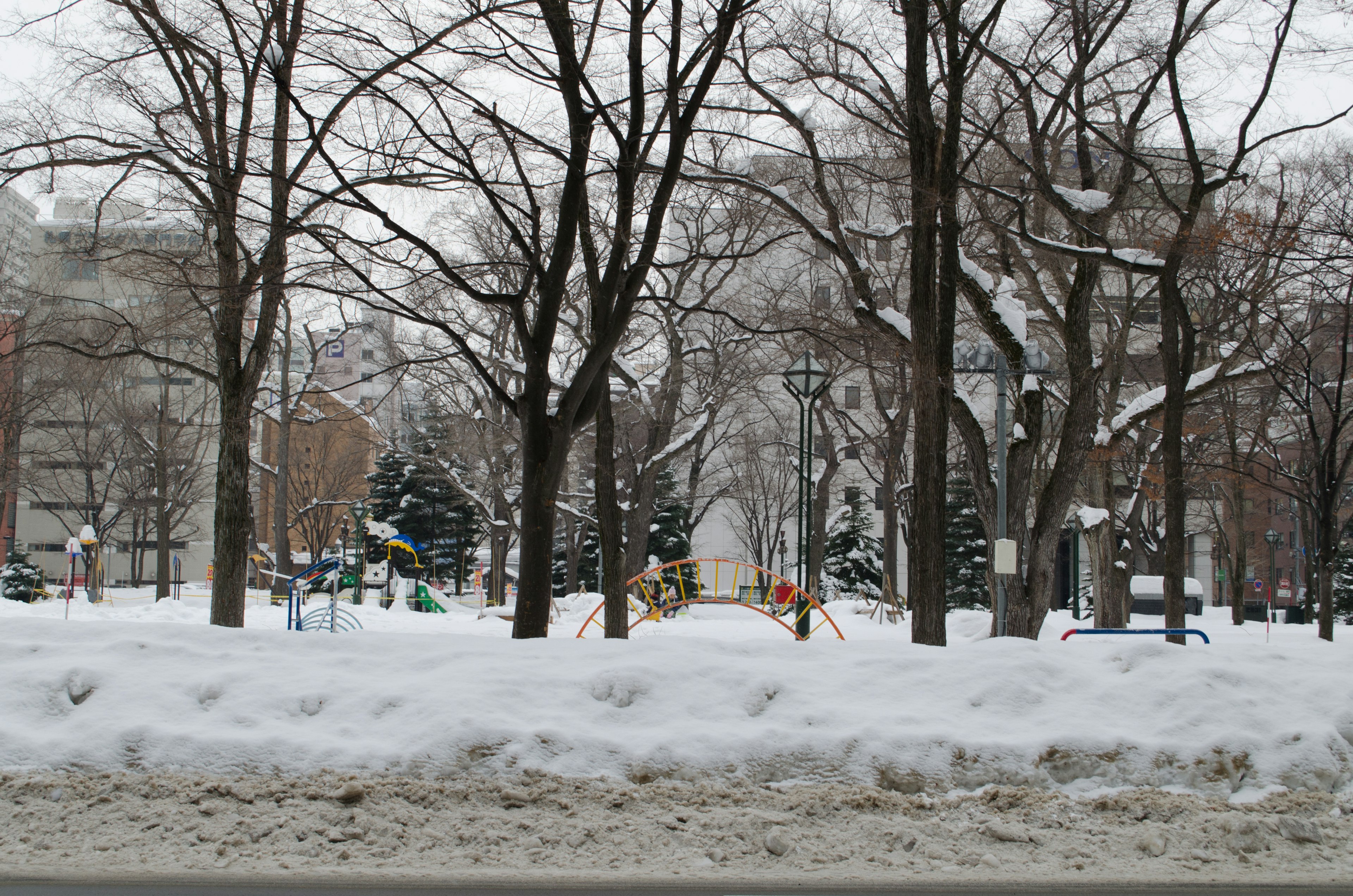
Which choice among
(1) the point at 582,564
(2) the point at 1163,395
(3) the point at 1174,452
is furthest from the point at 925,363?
(1) the point at 582,564

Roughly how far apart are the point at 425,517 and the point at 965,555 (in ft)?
93.5

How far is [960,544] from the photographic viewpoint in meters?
49.4

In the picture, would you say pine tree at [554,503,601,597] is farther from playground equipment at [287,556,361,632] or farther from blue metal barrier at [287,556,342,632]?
blue metal barrier at [287,556,342,632]

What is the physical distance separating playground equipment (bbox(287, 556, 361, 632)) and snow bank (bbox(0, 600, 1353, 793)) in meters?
8.96

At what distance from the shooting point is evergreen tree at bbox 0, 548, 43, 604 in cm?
3566

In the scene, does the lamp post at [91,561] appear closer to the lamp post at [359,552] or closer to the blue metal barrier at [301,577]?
the lamp post at [359,552]

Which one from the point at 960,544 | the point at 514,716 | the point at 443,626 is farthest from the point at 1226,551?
the point at 514,716

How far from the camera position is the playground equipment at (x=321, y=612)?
1720 centimetres

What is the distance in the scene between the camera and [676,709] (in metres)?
6.16

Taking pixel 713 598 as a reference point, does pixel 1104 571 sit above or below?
above

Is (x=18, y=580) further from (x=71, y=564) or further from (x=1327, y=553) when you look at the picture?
(x=1327, y=553)

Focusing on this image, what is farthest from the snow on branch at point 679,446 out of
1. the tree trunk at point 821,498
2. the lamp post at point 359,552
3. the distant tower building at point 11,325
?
the distant tower building at point 11,325

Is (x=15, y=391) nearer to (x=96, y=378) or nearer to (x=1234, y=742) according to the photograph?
(x=96, y=378)

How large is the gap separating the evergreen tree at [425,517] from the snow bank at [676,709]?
45331mm
